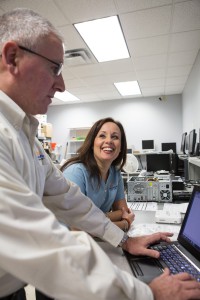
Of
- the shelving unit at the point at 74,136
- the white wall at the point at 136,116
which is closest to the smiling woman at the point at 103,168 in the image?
the white wall at the point at 136,116

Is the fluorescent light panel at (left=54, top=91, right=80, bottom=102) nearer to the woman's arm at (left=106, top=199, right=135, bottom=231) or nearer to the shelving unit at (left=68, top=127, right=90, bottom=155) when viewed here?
the shelving unit at (left=68, top=127, right=90, bottom=155)

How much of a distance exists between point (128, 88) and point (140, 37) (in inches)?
109

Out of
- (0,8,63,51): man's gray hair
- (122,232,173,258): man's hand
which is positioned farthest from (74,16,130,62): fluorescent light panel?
(122,232,173,258): man's hand

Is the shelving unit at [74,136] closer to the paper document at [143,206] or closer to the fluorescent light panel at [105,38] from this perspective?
the fluorescent light panel at [105,38]

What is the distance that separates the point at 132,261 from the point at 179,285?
1.16 ft

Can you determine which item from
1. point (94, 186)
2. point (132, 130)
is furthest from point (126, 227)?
point (132, 130)

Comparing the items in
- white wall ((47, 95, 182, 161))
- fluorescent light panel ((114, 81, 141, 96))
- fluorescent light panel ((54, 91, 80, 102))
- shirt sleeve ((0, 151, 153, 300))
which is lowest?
shirt sleeve ((0, 151, 153, 300))

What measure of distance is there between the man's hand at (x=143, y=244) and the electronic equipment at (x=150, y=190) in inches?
38.6

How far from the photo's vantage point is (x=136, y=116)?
7258 millimetres

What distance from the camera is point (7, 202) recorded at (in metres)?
0.48

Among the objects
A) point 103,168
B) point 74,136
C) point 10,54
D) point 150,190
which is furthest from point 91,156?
point 74,136

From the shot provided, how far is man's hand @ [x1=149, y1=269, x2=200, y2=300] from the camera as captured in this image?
55 centimetres

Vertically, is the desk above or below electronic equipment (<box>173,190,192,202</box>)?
below

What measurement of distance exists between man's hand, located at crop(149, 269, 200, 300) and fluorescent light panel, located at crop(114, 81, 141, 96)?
534 cm
